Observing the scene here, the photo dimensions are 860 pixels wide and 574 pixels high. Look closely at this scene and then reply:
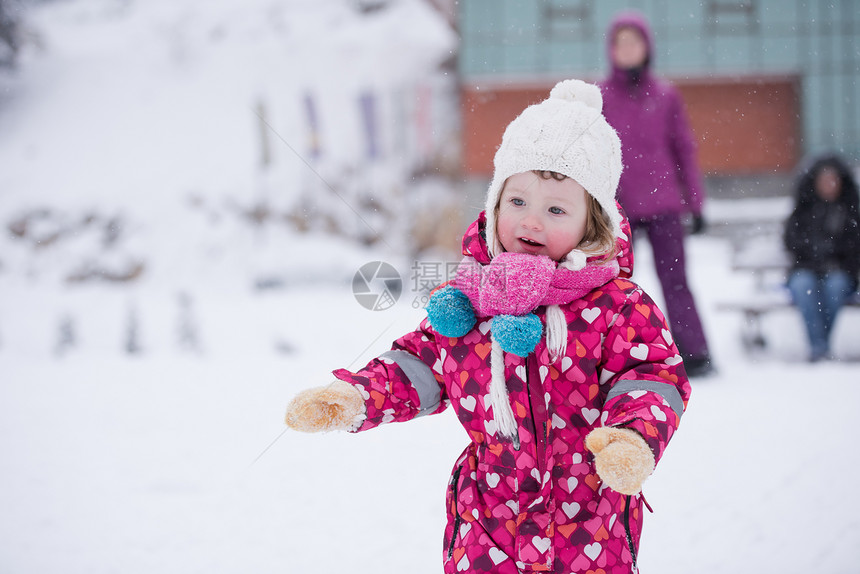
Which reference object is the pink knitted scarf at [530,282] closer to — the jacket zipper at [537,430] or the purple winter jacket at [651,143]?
the jacket zipper at [537,430]

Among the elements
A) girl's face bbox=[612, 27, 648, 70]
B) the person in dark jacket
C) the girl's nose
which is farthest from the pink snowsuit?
the person in dark jacket

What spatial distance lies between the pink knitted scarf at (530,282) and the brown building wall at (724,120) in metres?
0.45

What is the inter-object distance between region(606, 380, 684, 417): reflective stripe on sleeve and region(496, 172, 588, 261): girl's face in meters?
0.18

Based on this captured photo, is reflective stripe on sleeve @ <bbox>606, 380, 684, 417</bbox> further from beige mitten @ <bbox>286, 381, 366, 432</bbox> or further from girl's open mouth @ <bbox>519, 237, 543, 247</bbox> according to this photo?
beige mitten @ <bbox>286, 381, 366, 432</bbox>

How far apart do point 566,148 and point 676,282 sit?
1.27 metres

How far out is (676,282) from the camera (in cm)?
195

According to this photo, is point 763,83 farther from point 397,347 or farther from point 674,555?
point 397,347

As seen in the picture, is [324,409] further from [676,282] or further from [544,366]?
[676,282]

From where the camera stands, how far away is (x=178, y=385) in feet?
8.15

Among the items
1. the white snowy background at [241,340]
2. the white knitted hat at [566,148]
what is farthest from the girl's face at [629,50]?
the white knitted hat at [566,148]

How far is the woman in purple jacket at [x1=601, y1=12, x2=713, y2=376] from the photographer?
135cm

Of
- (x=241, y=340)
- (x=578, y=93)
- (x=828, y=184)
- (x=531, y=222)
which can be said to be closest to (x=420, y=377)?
(x=531, y=222)

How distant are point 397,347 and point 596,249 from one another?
1.00 ft

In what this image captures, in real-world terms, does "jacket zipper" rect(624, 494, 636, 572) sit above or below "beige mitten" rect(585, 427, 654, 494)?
below
